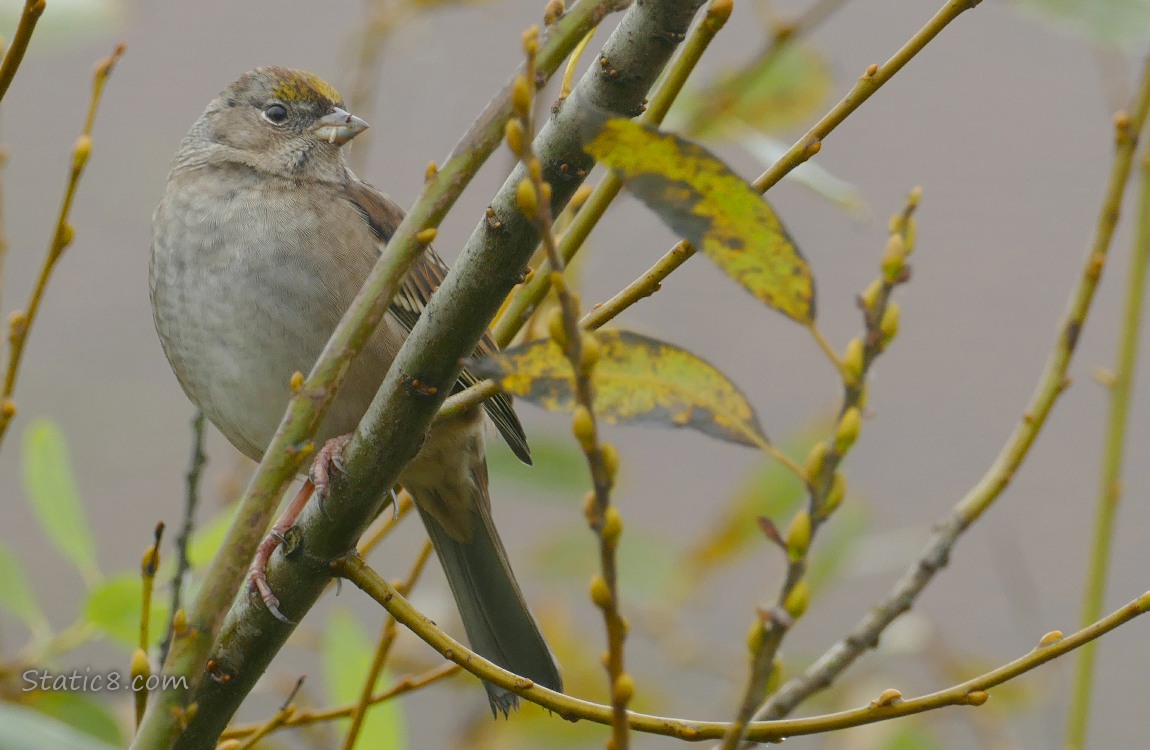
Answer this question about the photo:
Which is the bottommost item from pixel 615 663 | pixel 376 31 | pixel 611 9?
pixel 615 663

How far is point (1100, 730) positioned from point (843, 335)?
1.40 metres

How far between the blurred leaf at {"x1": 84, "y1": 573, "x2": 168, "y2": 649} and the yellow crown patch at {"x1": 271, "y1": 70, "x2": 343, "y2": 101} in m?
1.19

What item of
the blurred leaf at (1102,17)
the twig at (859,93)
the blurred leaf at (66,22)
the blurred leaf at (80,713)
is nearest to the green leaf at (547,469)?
the blurred leaf at (80,713)

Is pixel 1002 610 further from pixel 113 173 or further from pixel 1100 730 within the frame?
pixel 113 173

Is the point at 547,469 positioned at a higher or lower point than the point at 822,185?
lower

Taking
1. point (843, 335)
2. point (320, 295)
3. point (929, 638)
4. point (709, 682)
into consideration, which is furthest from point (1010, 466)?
point (843, 335)

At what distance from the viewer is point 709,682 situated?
3674mm

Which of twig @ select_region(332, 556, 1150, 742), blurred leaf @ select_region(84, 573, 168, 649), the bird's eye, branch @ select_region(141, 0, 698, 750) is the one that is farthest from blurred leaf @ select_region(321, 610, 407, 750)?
the bird's eye

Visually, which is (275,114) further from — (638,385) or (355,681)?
(638,385)

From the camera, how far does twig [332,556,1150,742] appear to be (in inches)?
37.2

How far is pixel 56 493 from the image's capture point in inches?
76.7

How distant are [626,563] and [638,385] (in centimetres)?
176

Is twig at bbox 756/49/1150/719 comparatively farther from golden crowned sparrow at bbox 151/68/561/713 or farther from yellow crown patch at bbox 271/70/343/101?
yellow crown patch at bbox 271/70/343/101

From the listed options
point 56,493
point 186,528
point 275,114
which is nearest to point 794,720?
point 186,528
